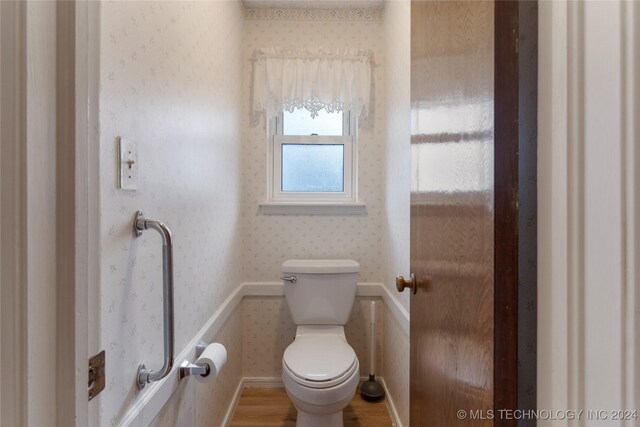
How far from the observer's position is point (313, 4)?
81.1 inches

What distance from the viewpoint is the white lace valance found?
81.4 inches

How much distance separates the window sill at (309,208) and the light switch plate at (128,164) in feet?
4.25

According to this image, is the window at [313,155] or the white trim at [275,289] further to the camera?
the window at [313,155]

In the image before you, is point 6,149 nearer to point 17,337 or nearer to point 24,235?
point 24,235

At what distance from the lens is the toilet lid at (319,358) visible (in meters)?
1.40

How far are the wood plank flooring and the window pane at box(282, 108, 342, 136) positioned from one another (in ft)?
5.50

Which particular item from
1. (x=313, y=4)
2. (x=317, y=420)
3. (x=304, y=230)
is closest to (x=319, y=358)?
(x=317, y=420)

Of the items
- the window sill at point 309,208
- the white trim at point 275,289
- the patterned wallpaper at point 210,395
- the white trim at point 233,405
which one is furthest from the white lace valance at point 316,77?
the white trim at point 233,405

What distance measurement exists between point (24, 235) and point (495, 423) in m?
0.73

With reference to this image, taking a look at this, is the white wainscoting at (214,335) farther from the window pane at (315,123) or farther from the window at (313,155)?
the window pane at (315,123)

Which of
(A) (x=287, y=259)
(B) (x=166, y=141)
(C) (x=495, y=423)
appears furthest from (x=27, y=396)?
(A) (x=287, y=259)

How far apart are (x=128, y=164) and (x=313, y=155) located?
154 cm

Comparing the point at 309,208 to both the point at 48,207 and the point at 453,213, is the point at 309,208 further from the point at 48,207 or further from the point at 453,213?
the point at 48,207

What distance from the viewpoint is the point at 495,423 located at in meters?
0.55
